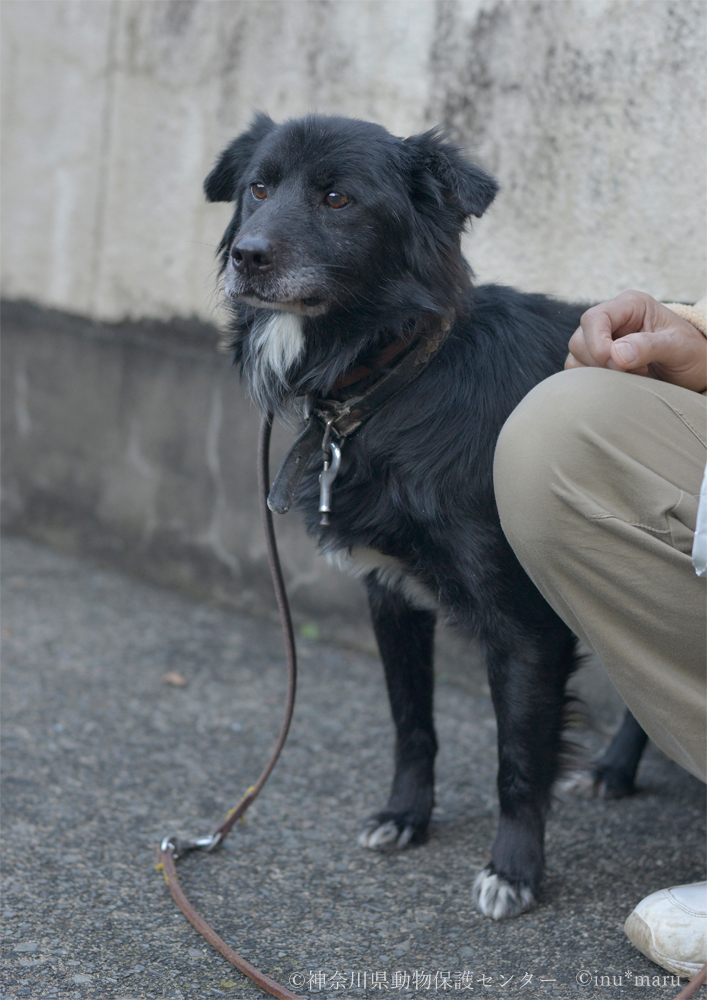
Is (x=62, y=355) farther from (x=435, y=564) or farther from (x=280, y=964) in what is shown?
(x=280, y=964)

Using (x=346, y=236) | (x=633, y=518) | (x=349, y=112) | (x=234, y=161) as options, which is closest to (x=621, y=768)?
(x=633, y=518)

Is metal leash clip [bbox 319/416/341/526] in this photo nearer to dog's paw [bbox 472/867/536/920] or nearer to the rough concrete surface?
dog's paw [bbox 472/867/536/920]

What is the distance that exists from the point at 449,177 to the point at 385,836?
1.44 meters

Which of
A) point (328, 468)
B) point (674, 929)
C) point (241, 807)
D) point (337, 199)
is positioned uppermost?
point (337, 199)

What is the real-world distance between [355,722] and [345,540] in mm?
1018

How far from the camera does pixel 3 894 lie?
1776mm

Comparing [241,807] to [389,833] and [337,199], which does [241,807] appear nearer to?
[389,833]

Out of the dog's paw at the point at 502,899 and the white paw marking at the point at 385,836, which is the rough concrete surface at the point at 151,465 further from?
the dog's paw at the point at 502,899

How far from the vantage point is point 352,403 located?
1.88 meters

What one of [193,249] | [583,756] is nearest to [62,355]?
[193,249]

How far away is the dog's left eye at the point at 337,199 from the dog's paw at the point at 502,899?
1.41 m

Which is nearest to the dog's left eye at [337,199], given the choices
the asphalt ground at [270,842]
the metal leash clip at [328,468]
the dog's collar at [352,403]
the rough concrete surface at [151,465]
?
the dog's collar at [352,403]

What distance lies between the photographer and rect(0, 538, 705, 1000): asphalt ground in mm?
1632

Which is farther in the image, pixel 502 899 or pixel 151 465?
pixel 151 465
